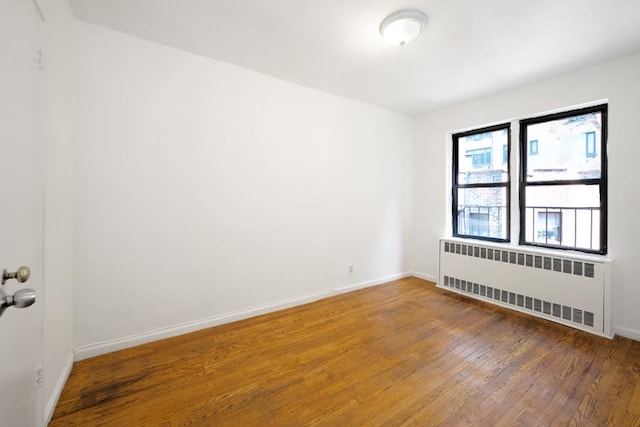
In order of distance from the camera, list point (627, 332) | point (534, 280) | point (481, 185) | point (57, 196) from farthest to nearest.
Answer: point (481, 185) < point (534, 280) < point (627, 332) < point (57, 196)

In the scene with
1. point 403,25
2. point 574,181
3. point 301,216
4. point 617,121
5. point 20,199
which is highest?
point 403,25

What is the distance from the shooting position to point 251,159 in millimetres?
2830

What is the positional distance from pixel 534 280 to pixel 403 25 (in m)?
2.95

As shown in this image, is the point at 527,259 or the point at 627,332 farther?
the point at 527,259

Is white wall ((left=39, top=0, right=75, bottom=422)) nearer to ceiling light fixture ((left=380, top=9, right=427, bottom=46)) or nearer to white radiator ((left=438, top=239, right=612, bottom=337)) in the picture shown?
ceiling light fixture ((left=380, top=9, right=427, bottom=46))

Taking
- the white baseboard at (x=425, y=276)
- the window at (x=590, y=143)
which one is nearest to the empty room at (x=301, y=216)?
the window at (x=590, y=143)

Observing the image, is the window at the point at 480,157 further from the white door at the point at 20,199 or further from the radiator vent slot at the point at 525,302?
the white door at the point at 20,199

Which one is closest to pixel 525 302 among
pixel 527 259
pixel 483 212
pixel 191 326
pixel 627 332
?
pixel 527 259

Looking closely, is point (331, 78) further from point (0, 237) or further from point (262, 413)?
point (262, 413)

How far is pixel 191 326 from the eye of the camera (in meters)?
2.53

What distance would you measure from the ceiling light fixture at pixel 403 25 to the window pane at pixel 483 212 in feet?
8.11

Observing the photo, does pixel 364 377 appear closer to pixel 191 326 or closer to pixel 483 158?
pixel 191 326

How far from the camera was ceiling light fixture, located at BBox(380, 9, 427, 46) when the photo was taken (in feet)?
6.27

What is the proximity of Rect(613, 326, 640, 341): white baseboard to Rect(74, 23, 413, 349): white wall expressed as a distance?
2.61 metres
